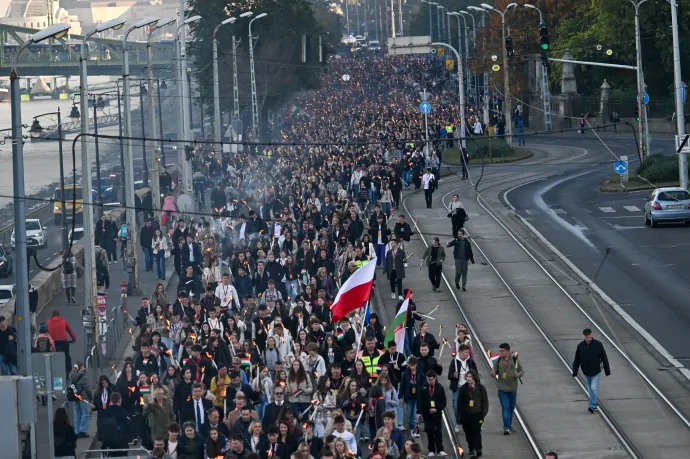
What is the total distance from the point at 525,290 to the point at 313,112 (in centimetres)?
7274

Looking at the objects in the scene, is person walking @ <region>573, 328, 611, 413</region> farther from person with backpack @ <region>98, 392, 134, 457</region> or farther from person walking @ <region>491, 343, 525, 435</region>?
person with backpack @ <region>98, 392, 134, 457</region>

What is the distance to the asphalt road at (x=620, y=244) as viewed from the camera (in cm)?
3014

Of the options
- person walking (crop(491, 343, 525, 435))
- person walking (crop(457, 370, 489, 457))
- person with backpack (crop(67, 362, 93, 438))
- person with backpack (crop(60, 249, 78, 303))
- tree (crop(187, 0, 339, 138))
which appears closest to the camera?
person walking (crop(457, 370, 489, 457))

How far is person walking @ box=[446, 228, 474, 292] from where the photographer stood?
30859 mm

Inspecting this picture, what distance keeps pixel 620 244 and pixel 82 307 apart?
13.9 meters

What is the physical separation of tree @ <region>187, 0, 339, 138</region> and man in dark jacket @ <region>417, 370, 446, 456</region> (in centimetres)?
7499

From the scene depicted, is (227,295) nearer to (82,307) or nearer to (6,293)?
(82,307)

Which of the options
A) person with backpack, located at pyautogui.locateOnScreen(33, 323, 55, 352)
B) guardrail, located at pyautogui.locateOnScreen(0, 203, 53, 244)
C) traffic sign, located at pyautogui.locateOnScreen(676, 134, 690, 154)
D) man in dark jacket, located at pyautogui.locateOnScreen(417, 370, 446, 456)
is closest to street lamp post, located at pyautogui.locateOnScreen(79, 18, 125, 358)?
person with backpack, located at pyautogui.locateOnScreen(33, 323, 55, 352)

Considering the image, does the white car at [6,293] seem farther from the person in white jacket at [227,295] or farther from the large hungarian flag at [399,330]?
the large hungarian flag at [399,330]

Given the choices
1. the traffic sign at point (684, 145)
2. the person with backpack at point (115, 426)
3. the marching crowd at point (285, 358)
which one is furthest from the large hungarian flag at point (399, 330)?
the traffic sign at point (684, 145)

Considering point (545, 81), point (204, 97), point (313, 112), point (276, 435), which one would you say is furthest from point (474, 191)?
point (313, 112)

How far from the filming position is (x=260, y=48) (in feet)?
321

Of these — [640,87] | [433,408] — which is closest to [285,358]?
[433,408]

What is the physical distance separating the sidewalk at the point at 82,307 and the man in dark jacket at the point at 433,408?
187 inches
